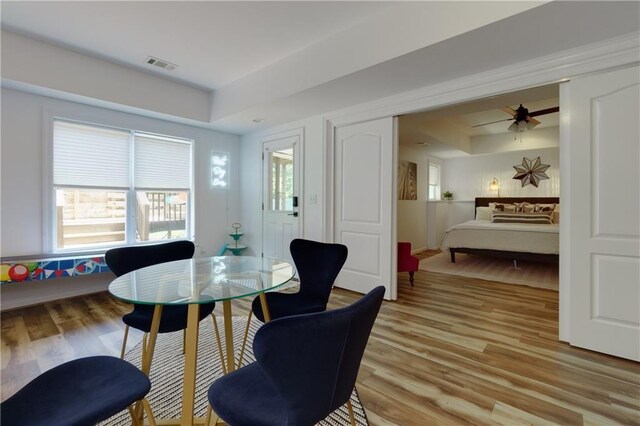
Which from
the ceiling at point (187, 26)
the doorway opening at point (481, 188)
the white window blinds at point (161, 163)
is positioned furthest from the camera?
the doorway opening at point (481, 188)

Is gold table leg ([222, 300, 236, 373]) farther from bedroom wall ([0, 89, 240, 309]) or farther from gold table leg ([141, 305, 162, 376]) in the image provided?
bedroom wall ([0, 89, 240, 309])

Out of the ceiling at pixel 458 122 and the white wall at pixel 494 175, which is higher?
the ceiling at pixel 458 122

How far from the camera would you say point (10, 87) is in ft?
10.2

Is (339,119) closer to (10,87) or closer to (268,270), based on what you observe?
(268,270)

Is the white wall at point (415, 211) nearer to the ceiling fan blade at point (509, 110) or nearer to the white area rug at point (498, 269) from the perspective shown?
the white area rug at point (498, 269)

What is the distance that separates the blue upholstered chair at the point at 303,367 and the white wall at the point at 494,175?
7832mm

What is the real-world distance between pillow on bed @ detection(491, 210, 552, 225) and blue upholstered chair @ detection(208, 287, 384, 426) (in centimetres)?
632

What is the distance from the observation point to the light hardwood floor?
1662mm

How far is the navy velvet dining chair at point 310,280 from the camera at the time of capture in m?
2.07

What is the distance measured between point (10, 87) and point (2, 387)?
3.00m

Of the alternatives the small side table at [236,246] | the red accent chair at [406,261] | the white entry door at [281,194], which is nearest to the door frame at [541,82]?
the red accent chair at [406,261]

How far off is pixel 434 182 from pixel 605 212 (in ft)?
18.9

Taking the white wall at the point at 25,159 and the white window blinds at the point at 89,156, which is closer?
the white wall at the point at 25,159

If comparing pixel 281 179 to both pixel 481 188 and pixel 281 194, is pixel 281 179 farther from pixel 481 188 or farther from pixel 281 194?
pixel 481 188
